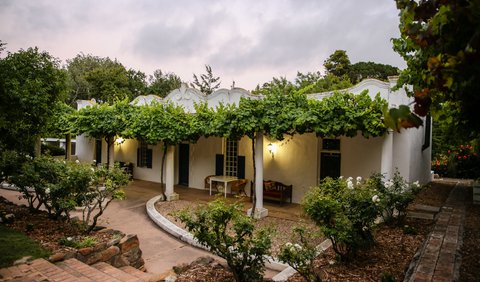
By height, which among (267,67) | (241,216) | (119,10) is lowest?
(241,216)

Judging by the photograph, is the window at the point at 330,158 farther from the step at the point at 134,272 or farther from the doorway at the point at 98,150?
the doorway at the point at 98,150

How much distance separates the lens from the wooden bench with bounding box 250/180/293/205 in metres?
11.3

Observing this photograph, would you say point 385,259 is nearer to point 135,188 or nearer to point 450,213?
point 450,213

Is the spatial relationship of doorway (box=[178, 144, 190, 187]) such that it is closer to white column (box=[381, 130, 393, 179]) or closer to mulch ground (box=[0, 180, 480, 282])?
mulch ground (box=[0, 180, 480, 282])

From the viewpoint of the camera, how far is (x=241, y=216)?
4.75 meters

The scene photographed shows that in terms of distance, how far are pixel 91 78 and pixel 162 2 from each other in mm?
21060

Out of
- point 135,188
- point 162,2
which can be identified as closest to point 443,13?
point 162,2

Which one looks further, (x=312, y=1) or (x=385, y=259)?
(x=312, y=1)

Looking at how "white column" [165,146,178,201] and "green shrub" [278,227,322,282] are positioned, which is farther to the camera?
"white column" [165,146,178,201]

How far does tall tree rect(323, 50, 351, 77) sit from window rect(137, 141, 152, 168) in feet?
69.4

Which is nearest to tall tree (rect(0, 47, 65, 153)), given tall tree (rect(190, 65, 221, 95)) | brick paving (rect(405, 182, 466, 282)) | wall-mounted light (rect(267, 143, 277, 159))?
brick paving (rect(405, 182, 466, 282))

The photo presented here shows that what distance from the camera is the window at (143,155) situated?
16547 millimetres

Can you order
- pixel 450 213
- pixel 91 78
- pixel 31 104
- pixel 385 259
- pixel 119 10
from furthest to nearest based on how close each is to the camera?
pixel 91 78
pixel 119 10
pixel 450 213
pixel 31 104
pixel 385 259

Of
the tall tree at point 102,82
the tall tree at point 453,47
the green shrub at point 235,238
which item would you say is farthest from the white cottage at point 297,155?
the tall tree at point 102,82
